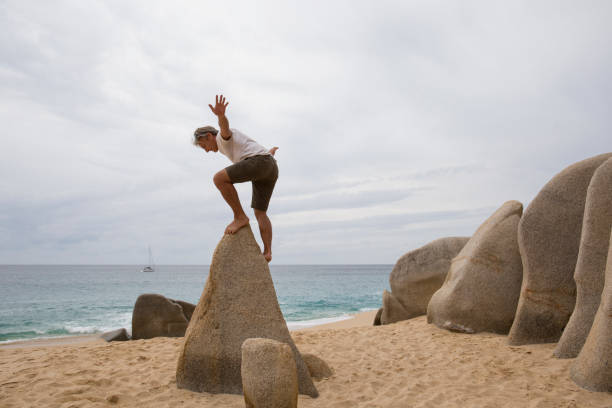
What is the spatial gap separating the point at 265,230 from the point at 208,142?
1.38 meters

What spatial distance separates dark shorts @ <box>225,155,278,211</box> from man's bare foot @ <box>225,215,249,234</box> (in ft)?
1.29

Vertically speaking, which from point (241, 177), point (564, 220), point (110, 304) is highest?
point (241, 177)

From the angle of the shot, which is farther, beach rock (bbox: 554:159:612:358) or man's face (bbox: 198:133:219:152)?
man's face (bbox: 198:133:219:152)

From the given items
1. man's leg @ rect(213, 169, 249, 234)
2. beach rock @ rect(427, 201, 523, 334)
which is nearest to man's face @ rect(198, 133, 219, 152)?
man's leg @ rect(213, 169, 249, 234)

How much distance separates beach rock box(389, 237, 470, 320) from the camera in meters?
11.1

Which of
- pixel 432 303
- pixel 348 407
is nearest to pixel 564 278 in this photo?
pixel 432 303

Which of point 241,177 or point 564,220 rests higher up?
point 241,177

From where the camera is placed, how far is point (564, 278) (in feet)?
21.1

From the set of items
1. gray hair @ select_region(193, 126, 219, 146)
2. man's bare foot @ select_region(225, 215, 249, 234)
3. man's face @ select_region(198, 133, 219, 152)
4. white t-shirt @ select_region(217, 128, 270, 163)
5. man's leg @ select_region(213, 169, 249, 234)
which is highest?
gray hair @ select_region(193, 126, 219, 146)

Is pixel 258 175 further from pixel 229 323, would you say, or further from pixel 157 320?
pixel 157 320

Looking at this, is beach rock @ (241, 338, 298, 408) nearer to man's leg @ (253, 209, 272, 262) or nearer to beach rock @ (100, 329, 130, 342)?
man's leg @ (253, 209, 272, 262)

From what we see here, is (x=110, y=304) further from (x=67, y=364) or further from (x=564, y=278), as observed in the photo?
(x=564, y=278)

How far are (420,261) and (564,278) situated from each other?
16.4 ft

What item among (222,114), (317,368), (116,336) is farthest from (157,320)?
(222,114)
